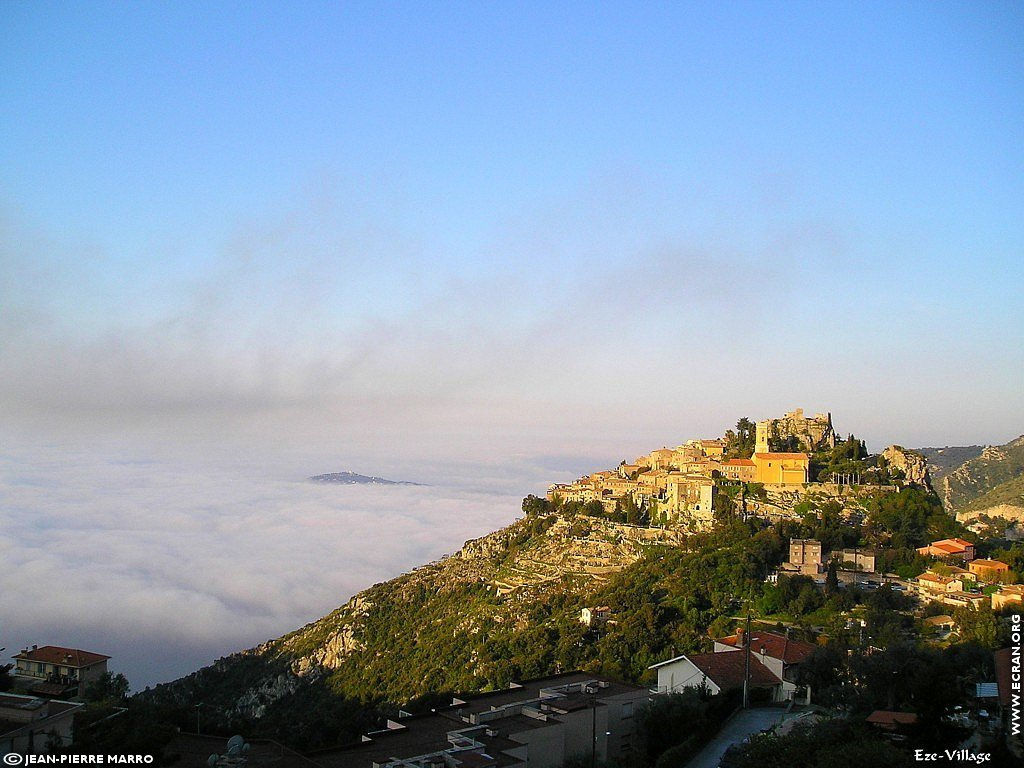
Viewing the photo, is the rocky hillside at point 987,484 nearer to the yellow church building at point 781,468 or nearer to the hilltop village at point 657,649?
the yellow church building at point 781,468

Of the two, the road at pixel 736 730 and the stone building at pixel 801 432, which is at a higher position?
the stone building at pixel 801 432

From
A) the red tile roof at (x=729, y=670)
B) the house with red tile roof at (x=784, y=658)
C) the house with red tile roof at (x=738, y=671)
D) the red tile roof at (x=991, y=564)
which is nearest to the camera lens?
the red tile roof at (x=729, y=670)

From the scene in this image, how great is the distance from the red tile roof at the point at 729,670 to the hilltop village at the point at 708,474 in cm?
2514

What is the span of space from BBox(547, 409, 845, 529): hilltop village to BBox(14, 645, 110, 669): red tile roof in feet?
108

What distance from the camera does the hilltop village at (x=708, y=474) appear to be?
5125cm

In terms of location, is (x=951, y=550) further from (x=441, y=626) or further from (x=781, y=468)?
(x=441, y=626)

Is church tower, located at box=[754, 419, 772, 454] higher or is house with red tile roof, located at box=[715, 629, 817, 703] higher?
church tower, located at box=[754, 419, 772, 454]

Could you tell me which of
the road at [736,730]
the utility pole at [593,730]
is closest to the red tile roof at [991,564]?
the road at [736,730]

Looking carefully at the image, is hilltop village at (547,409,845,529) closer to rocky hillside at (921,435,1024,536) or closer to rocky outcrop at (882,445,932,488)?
rocky outcrop at (882,445,932,488)

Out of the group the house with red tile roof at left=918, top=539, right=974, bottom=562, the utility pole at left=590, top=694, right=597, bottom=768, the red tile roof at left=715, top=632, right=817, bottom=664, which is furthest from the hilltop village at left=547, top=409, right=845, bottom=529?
the utility pole at left=590, top=694, right=597, bottom=768

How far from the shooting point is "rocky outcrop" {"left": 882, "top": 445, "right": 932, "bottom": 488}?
167ft

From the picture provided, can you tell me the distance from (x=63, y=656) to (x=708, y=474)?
38.7 metres

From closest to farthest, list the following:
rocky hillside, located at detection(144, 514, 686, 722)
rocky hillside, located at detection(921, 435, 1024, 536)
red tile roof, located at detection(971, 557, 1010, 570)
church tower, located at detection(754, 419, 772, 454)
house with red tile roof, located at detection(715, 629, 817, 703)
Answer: house with red tile roof, located at detection(715, 629, 817, 703) → red tile roof, located at detection(971, 557, 1010, 570) → rocky hillside, located at detection(144, 514, 686, 722) → church tower, located at detection(754, 419, 772, 454) → rocky hillside, located at detection(921, 435, 1024, 536)

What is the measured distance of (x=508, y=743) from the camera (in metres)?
16.8
